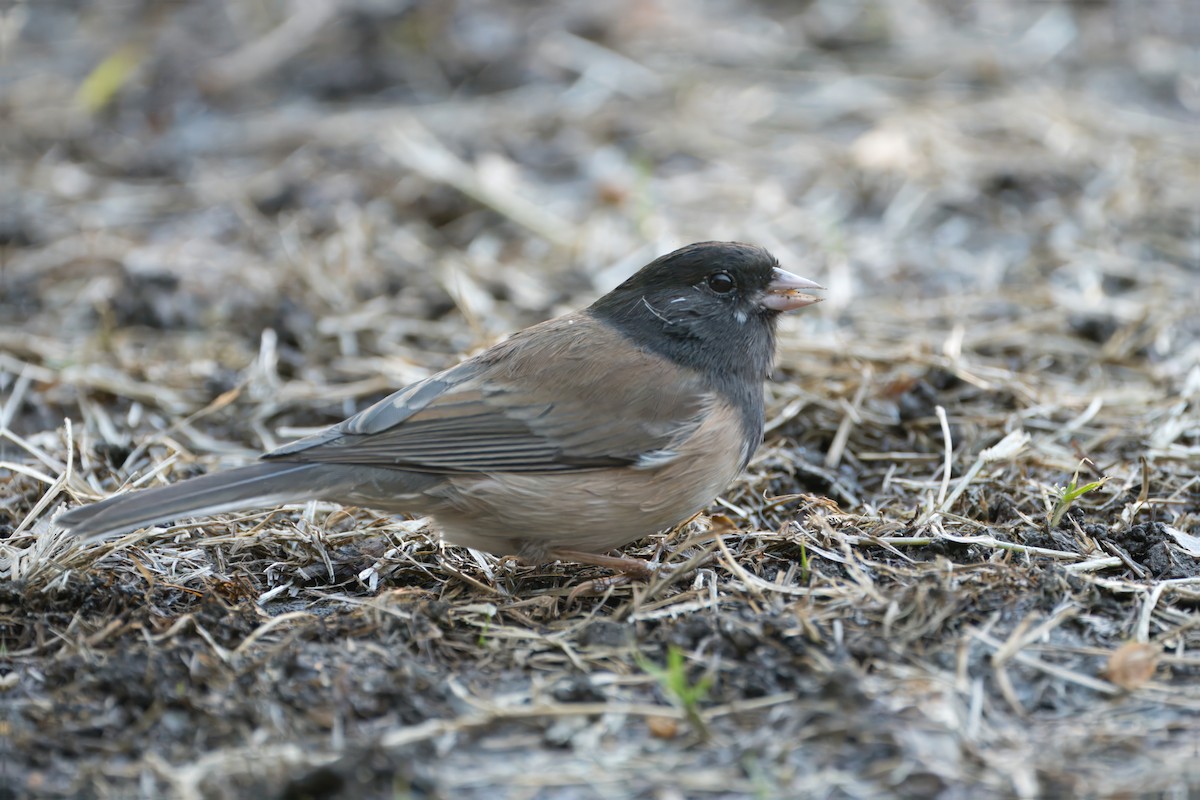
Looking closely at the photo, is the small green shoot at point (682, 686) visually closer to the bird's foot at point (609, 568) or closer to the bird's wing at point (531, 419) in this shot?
the bird's foot at point (609, 568)

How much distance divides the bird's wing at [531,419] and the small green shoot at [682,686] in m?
0.72

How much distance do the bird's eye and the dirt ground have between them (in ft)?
2.39

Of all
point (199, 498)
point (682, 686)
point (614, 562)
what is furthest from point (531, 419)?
point (682, 686)

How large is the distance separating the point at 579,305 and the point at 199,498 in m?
2.67

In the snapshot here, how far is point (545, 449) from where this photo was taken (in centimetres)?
362

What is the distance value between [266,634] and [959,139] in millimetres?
5499

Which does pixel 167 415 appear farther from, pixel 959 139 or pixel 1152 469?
pixel 959 139

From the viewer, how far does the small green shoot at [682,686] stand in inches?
110

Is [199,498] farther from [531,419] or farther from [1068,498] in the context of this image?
[1068,498]

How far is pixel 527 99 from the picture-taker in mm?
8031

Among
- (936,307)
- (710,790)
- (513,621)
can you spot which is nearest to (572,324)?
(513,621)

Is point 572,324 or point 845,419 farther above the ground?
point 572,324

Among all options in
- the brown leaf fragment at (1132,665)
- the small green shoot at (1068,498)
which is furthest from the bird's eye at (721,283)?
the brown leaf fragment at (1132,665)

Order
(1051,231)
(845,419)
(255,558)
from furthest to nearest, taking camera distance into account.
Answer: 1. (1051,231)
2. (845,419)
3. (255,558)
